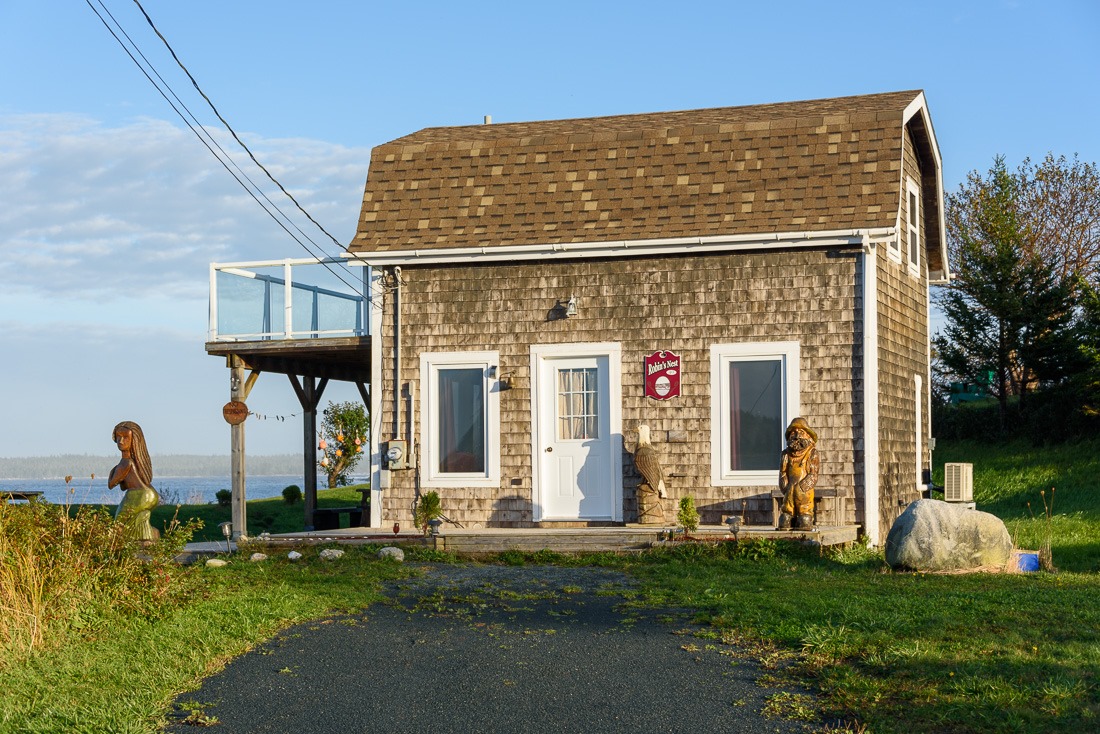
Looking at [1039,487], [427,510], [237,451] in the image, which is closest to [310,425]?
[237,451]

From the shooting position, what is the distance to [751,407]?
15.2 m

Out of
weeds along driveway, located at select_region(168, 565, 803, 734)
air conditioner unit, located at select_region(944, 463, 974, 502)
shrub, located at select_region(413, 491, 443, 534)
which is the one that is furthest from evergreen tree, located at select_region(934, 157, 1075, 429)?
weeds along driveway, located at select_region(168, 565, 803, 734)

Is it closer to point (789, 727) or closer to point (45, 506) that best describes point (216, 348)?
point (45, 506)

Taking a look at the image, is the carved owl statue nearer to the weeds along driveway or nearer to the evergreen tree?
the weeds along driveway

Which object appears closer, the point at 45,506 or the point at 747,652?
the point at 747,652

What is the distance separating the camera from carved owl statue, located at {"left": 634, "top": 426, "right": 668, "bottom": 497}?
49.1 feet

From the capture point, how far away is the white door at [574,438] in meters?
15.6

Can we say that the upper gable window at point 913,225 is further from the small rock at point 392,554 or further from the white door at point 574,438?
the small rock at point 392,554

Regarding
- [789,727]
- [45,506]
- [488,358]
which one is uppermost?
[488,358]

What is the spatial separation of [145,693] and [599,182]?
10.2 meters

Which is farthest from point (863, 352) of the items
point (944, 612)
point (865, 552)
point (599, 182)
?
point (944, 612)

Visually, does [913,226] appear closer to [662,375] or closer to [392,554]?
[662,375]

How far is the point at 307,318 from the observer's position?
17219mm

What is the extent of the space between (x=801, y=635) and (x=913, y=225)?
36.5ft
